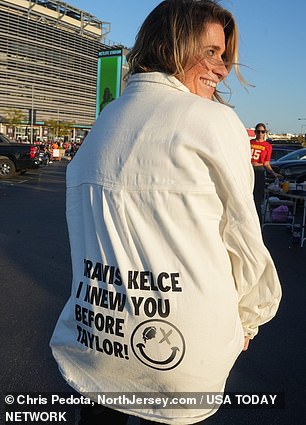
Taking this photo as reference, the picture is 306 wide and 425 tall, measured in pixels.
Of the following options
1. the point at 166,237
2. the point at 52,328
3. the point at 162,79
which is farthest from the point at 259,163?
the point at 166,237

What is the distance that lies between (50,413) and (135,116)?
1.94 meters

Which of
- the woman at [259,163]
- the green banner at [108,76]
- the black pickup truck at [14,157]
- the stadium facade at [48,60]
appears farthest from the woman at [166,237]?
the stadium facade at [48,60]

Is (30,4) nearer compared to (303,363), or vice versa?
(303,363)

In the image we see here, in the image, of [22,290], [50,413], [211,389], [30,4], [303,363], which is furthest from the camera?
[30,4]

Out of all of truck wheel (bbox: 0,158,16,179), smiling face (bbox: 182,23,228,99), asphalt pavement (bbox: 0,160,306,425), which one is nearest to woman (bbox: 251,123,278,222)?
asphalt pavement (bbox: 0,160,306,425)

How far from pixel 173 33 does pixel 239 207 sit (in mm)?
512

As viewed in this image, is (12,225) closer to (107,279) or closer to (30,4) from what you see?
(107,279)

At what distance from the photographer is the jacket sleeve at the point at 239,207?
1.01 m

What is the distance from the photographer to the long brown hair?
114 centimetres

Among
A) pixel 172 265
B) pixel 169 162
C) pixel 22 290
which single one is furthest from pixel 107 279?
pixel 22 290

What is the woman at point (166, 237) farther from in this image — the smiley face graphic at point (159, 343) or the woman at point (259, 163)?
the woman at point (259, 163)

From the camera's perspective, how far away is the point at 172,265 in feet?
3.31

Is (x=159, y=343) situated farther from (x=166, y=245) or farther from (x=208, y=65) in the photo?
(x=208, y=65)

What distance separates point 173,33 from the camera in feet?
3.74
